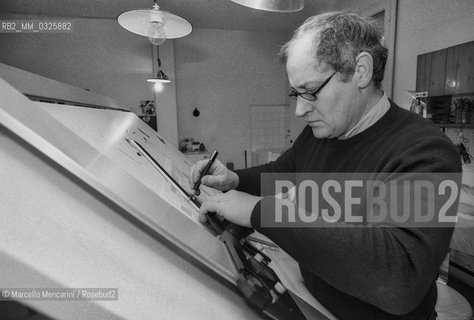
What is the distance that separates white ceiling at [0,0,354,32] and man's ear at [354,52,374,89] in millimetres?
3788

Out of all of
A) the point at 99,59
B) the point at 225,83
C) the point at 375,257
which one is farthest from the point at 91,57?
the point at 375,257

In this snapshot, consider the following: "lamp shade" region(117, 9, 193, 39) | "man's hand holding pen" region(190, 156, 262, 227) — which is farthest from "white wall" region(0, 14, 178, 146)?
"man's hand holding pen" region(190, 156, 262, 227)

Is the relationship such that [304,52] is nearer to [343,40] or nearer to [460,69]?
[343,40]

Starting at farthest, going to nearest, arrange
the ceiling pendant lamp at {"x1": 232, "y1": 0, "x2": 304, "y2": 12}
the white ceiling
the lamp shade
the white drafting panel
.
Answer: the white ceiling < the lamp shade < the ceiling pendant lamp at {"x1": 232, "y1": 0, "x2": 304, "y2": 12} < the white drafting panel

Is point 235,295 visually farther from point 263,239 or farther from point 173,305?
point 263,239

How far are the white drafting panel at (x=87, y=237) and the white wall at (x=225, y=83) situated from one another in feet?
16.2

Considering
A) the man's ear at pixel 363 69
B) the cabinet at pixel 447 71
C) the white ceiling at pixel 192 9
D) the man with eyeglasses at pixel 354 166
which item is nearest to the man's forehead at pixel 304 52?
the man with eyeglasses at pixel 354 166

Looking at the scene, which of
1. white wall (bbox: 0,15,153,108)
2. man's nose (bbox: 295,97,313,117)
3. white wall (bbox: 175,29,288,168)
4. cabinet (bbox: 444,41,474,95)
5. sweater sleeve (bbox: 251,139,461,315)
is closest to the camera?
sweater sleeve (bbox: 251,139,461,315)

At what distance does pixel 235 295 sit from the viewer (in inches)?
16.9

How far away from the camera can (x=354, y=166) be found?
2.73ft

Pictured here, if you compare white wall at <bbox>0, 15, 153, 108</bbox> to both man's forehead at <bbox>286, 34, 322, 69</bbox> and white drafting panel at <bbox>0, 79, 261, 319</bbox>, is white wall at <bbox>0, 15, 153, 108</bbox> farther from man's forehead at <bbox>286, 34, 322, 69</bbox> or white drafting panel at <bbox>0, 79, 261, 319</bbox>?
white drafting panel at <bbox>0, 79, 261, 319</bbox>

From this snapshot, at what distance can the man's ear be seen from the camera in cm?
73

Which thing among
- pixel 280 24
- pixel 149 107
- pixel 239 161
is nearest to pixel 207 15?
pixel 280 24

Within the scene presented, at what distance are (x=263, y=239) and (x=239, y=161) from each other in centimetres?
458
